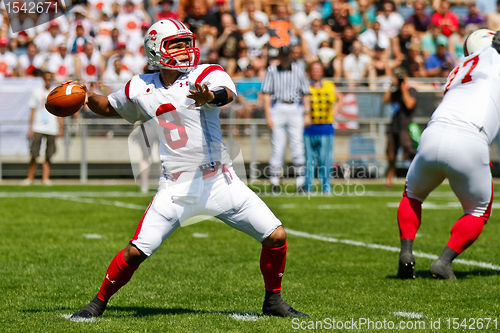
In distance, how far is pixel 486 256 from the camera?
7.20 metres

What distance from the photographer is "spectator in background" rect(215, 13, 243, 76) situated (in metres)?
16.4

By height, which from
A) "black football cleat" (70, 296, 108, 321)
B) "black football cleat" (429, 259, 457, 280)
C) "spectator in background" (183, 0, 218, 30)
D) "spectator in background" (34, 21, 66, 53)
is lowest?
"black football cleat" (429, 259, 457, 280)

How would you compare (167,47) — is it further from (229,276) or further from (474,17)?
(474,17)

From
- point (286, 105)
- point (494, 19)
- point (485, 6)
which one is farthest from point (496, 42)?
point (485, 6)

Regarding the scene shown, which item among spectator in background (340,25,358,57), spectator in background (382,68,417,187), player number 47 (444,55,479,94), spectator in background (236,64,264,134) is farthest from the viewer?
spectator in background (340,25,358,57)

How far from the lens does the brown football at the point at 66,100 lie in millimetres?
4656

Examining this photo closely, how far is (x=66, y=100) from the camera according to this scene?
4652mm

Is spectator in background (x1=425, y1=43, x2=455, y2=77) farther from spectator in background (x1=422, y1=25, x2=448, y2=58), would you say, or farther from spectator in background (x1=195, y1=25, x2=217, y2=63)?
spectator in background (x1=195, y1=25, x2=217, y2=63)

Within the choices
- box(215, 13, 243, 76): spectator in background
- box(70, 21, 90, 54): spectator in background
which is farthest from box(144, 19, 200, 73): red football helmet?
box(70, 21, 90, 54): spectator in background

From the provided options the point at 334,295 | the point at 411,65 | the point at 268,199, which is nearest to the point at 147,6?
the point at 411,65

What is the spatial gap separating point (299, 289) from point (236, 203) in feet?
4.28

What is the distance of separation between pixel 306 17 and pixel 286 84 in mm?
5615

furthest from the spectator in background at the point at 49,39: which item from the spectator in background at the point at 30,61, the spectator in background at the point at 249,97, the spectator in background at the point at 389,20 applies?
the spectator in background at the point at 389,20

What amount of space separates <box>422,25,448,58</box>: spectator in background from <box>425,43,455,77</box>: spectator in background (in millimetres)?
432
